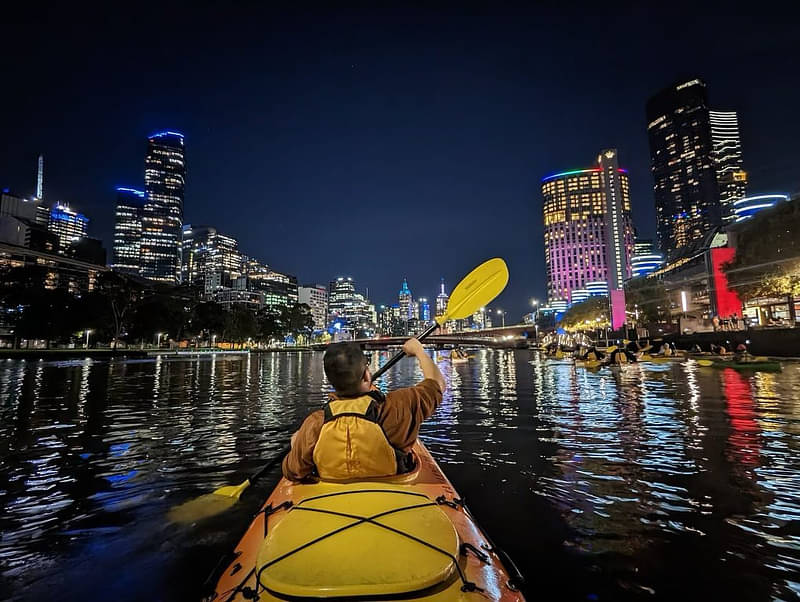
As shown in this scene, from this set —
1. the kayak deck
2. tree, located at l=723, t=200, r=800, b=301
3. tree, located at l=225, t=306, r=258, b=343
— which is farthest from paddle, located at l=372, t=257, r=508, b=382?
tree, located at l=225, t=306, r=258, b=343

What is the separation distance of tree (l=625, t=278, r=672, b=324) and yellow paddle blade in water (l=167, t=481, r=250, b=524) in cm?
8680

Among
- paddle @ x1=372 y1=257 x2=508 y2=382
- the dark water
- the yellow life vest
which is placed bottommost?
the dark water

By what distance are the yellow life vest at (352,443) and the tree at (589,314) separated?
Answer: 99.0 metres

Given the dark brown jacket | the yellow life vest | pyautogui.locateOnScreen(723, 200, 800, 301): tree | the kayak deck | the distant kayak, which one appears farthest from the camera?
pyautogui.locateOnScreen(723, 200, 800, 301): tree

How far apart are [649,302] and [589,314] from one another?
69.6 feet

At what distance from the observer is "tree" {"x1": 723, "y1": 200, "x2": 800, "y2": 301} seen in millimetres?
41562

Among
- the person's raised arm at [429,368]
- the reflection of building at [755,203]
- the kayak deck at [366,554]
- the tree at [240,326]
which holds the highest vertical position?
the reflection of building at [755,203]

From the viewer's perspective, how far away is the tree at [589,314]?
9632cm

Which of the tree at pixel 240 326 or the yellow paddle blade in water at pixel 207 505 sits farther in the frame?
the tree at pixel 240 326

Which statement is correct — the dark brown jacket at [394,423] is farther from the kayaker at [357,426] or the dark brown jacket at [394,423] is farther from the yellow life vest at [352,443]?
the yellow life vest at [352,443]

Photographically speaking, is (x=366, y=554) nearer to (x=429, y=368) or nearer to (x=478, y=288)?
(x=429, y=368)

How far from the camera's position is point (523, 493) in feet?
18.4

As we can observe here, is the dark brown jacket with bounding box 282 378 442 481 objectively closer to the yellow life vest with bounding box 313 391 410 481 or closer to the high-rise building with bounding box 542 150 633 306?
the yellow life vest with bounding box 313 391 410 481

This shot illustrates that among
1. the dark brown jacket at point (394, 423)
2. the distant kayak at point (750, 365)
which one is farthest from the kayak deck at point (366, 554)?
the distant kayak at point (750, 365)
